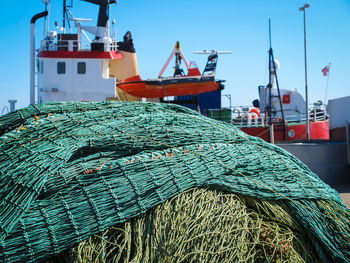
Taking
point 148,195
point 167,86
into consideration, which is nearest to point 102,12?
point 167,86

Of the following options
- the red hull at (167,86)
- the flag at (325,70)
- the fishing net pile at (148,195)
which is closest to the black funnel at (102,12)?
the red hull at (167,86)

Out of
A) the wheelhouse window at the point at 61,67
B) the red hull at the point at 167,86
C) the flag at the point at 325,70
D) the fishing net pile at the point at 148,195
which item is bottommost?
the fishing net pile at the point at 148,195

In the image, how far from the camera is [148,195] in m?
2.24

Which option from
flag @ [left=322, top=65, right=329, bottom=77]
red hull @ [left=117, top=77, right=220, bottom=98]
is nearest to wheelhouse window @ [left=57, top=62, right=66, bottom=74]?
red hull @ [left=117, top=77, right=220, bottom=98]

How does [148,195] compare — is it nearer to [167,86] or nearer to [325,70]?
[167,86]

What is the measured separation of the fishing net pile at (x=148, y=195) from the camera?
6.70 feet

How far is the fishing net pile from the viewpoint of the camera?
6.70 ft

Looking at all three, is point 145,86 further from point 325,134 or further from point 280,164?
point 280,164

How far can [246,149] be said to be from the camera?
2.80 metres

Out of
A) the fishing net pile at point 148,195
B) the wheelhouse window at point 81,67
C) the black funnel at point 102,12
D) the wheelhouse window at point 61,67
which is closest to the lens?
the fishing net pile at point 148,195

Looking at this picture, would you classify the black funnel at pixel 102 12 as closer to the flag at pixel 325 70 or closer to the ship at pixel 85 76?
the ship at pixel 85 76

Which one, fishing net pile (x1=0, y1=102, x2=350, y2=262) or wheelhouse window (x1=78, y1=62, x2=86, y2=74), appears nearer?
fishing net pile (x1=0, y1=102, x2=350, y2=262)

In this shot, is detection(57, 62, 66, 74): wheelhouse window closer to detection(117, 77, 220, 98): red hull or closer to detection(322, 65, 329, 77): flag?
detection(117, 77, 220, 98): red hull

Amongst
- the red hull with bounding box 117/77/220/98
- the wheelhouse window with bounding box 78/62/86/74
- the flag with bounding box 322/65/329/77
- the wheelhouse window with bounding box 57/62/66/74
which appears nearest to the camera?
the wheelhouse window with bounding box 57/62/66/74
